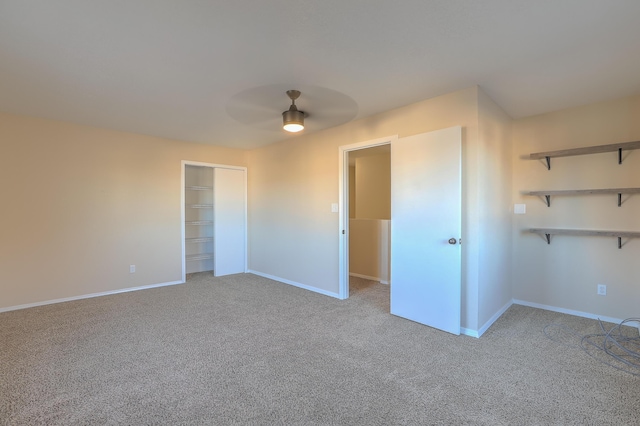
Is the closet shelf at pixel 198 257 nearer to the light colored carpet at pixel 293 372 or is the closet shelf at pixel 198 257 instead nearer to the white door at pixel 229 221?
the white door at pixel 229 221

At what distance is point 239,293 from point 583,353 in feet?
12.7

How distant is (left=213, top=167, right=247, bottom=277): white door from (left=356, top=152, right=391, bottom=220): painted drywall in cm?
259

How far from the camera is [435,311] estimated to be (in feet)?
9.65

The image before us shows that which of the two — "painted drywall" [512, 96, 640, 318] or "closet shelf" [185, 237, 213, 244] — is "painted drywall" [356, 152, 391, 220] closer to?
"painted drywall" [512, 96, 640, 318]

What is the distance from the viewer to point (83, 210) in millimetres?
4023

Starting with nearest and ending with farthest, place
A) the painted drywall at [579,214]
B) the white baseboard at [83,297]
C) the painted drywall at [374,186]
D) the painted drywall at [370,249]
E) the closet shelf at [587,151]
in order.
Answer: the closet shelf at [587,151]
the painted drywall at [579,214]
the white baseboard at [83,297]
the painted drywall at [370,249]
the painted drywall at [374,186]

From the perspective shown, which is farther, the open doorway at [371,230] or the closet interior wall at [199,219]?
the closet interior wall at [199,219]

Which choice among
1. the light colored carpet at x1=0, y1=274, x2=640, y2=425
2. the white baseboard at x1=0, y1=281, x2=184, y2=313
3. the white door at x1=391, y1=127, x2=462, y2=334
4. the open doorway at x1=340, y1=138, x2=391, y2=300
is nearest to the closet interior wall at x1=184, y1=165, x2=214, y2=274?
the white baseboard at x1=0, y1=281, x2=184, y2=313

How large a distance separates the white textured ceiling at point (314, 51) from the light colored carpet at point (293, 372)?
241cm

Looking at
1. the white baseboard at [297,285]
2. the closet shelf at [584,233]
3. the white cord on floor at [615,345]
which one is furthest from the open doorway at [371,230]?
the closet shelf at [584,233]

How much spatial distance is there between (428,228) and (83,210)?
180 inches

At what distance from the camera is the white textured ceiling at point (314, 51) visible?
5.69 ft

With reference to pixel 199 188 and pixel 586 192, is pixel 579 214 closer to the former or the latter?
pixel 586 192

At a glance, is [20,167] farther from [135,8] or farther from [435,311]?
[435,311]
